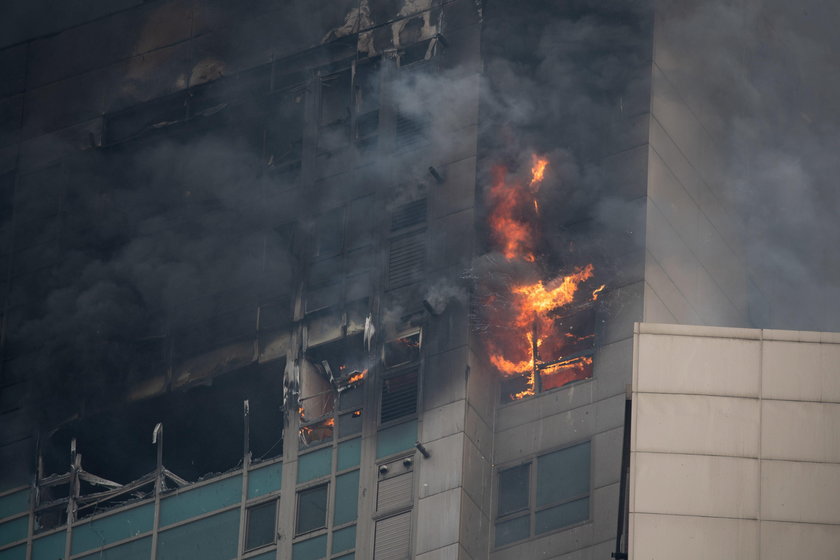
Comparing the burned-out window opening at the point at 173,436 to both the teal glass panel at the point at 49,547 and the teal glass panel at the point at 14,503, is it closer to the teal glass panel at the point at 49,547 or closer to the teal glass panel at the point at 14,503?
the teal glass panel at the point at 14,503

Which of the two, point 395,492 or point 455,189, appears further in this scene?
point 455,189

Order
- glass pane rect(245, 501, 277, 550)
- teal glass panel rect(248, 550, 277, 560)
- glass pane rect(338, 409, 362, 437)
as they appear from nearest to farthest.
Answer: glass pane rect(338, 409, 362, 437)
teal glass panel rect(248, 550, 277, 560)
glass pane rect(245, 501, 277, 550)

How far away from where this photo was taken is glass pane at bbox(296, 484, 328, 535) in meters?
55.3

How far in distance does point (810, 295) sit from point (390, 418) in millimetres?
14542

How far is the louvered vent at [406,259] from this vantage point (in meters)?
56.9

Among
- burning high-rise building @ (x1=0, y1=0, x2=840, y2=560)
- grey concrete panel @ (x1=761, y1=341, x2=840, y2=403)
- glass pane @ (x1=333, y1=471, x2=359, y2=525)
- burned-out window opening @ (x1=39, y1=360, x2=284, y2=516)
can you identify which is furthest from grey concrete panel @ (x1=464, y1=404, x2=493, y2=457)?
grey concrete panel @ (x1=761, y1=341, x2=840, y2=403)

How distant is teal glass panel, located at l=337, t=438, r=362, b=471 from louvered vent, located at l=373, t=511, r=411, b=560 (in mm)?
2170

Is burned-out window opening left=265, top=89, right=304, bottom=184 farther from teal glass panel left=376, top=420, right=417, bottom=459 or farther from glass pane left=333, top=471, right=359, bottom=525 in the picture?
glass pane left=333, top=471, right=359, bottom=525

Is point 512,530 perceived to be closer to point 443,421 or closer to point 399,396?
point 443,421

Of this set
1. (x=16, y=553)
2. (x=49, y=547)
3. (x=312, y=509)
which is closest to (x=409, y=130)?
(x=312, y=509)

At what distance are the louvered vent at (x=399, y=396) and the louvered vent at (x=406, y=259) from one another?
9.71 ft

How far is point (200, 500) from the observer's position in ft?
190

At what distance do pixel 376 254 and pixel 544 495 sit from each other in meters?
9.38

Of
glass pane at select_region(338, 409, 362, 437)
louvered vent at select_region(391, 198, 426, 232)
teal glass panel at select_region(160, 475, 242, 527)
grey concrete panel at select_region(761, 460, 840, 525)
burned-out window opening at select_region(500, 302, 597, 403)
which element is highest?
louvered vent at select_region(391, 198, 426, 232)
